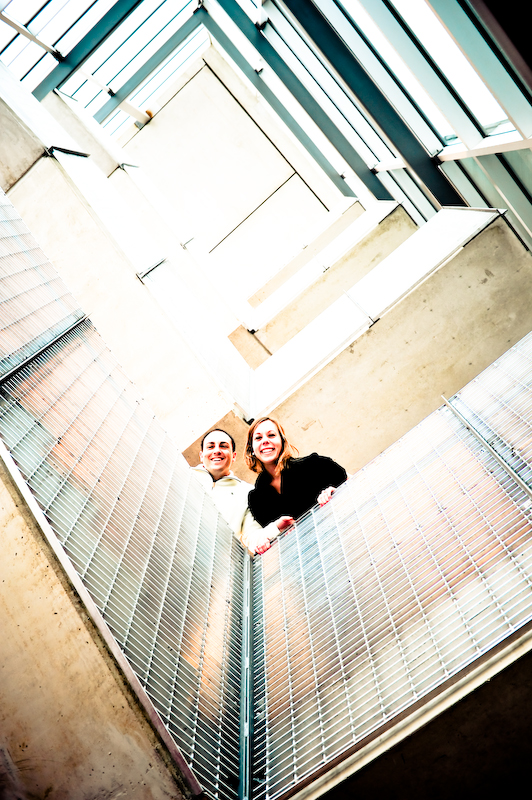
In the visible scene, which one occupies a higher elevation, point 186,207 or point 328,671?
point 186,207

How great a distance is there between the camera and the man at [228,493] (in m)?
3.77

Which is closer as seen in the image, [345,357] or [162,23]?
[345,357]

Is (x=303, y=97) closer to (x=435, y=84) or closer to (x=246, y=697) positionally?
(x=435, y=84)

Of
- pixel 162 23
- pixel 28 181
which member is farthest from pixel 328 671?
pixel 162 23

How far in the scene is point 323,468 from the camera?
13.4 feet

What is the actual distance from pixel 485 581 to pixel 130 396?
2829 mm

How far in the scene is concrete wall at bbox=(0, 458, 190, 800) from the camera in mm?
1892

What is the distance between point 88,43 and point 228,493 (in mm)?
8699

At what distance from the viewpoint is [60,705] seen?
1967 mm

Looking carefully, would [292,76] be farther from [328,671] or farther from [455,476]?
[328,671]

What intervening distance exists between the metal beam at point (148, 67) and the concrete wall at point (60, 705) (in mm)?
11558

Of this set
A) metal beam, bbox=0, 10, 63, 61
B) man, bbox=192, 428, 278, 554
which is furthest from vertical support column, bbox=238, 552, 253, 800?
metal beam, bbox=0, 10, 63, 61

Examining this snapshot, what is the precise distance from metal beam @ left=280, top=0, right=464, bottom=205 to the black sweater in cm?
429

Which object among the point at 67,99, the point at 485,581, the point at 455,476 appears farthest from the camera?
the point at 67,99
